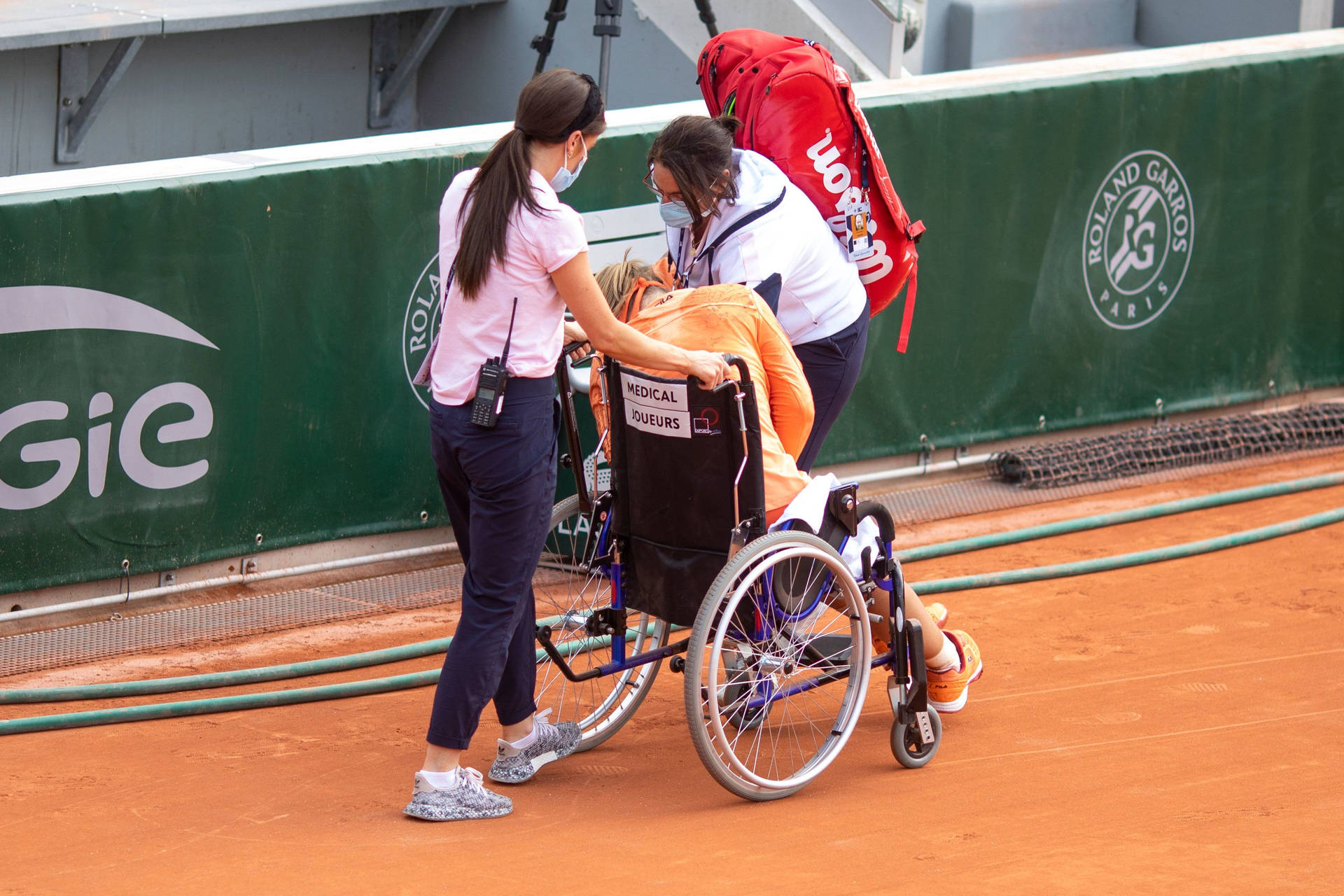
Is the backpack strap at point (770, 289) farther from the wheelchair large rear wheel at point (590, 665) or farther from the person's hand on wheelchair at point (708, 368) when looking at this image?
the wheelchair large rear wheel at point (590, 665)

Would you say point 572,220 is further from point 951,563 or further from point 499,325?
point 951,563

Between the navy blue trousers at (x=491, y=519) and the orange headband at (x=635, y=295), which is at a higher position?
the orange headband at (x=635, y=295)

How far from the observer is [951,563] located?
21.7ft

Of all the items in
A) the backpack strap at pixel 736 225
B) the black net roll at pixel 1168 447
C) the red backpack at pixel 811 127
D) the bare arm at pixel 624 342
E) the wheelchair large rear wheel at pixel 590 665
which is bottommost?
the wheelchair large rear wheel at pixel 590 665

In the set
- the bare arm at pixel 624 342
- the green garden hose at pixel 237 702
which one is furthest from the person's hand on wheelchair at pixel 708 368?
the green garden hose at pixel 237 702

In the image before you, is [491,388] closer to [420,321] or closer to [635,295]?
[635,295]

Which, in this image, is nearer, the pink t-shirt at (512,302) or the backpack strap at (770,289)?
the pink t-shirt at (512,302)

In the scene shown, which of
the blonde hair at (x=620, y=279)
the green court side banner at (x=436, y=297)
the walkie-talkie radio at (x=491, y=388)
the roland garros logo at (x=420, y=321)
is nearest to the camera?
the walkie-talkie radio at (x=491, y=388)

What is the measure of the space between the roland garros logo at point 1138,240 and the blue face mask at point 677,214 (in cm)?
384

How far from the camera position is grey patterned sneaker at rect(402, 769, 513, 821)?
4.01m

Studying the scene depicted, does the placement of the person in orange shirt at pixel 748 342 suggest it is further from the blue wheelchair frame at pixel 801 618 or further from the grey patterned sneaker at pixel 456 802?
the grey patterned sneaker at pixel 456 802

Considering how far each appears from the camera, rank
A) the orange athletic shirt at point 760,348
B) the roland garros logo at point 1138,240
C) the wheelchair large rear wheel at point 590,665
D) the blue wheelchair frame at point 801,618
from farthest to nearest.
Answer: the roland garros logo at point 1138,240, the wheelchair large rear wheel at point 590,665, the blue wheelchair frame at point 801,618, the orange athletic shirt at point 760,348

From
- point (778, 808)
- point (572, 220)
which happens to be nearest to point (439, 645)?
point (778, 808)

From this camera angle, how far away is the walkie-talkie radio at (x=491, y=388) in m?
3.78
